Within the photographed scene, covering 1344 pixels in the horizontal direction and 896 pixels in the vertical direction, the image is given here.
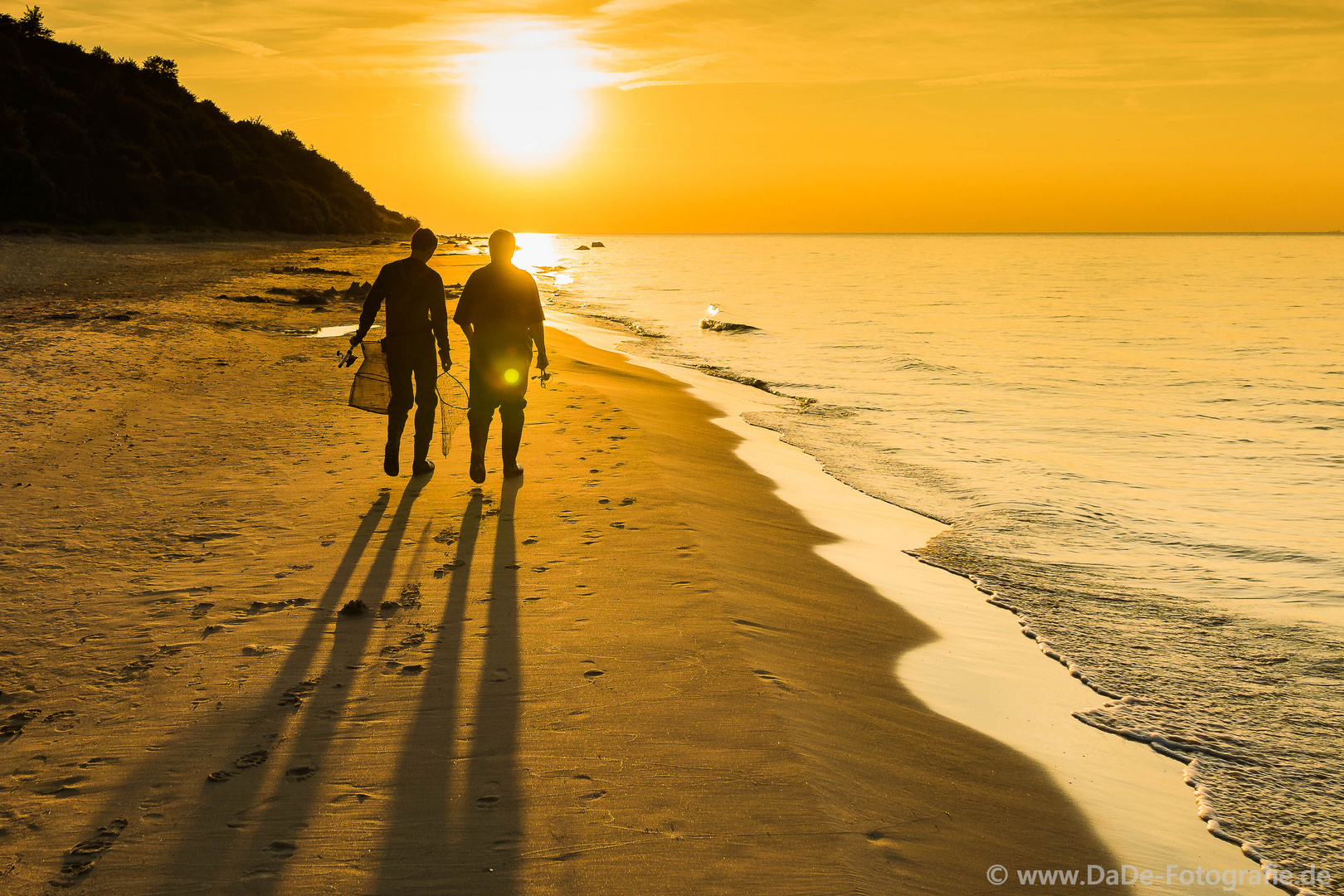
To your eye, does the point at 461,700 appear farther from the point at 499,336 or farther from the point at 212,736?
the point at 499,336

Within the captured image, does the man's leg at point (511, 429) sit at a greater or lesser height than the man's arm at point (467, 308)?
lesser

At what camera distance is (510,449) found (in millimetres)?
7562

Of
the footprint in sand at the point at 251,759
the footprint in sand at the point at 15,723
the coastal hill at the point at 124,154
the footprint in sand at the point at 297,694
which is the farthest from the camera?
the coastal hill at the point at 124,154

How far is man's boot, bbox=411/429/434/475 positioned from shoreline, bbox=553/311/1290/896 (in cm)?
342

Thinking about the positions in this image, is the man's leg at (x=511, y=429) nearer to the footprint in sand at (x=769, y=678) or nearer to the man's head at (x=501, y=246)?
the man's head at (x=501, y=246)

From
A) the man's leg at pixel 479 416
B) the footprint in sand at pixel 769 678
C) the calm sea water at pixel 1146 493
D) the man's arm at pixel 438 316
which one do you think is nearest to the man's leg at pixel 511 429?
the man's leg at pixel 479 416

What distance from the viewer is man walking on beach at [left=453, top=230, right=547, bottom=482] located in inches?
285

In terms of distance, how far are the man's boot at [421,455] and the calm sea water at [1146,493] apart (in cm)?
458

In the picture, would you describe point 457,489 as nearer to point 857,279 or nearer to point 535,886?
point 535,886

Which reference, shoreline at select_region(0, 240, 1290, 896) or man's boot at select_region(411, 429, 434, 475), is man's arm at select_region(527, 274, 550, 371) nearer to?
shoreline at select_region(0, 240, 1290, 896)

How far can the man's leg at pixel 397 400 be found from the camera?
732 centimetres

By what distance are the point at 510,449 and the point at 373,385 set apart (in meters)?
1.43

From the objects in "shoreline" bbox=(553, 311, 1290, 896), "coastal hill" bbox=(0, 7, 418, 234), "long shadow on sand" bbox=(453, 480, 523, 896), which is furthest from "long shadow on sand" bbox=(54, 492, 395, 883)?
"coastal hill" bbox=(0, 7, 418, 234)

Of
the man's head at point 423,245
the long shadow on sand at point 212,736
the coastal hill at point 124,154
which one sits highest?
the coastal hill at point 124,154
